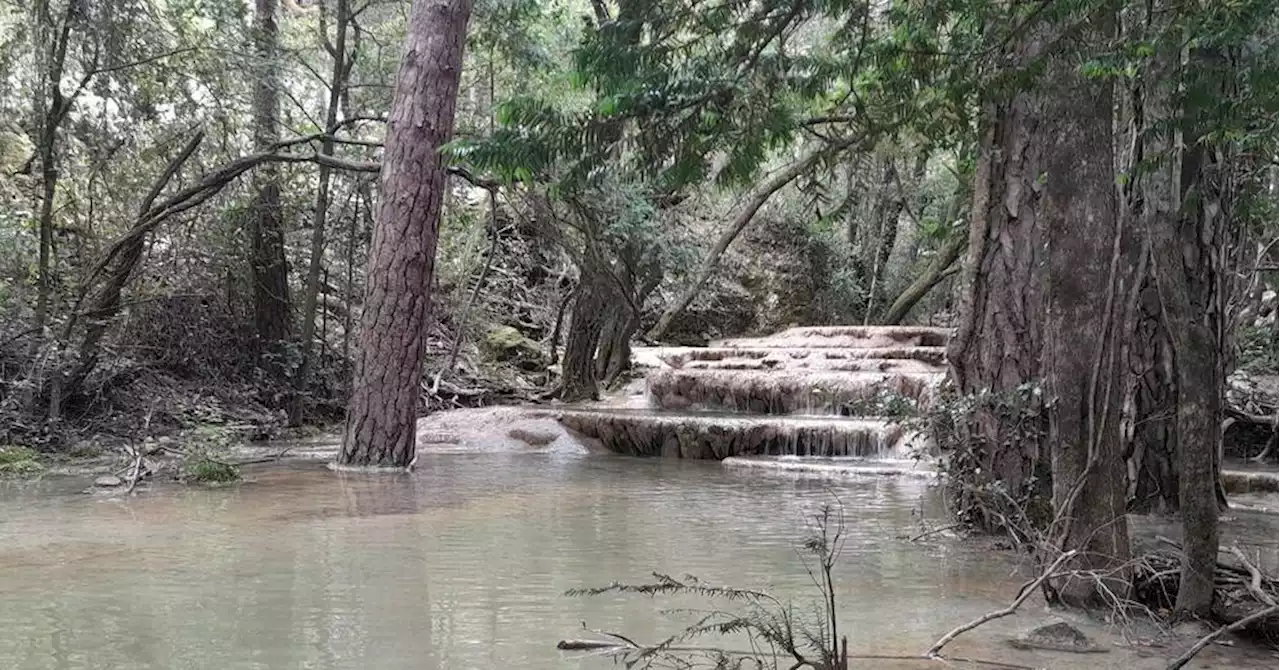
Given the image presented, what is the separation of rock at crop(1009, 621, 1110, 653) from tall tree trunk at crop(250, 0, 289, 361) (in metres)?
9.12

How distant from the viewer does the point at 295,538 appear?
5070 millimetres

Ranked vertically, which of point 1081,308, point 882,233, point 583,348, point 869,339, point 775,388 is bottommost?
point 775,388

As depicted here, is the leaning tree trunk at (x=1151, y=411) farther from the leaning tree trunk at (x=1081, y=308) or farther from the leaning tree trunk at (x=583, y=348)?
the leaning tree trunk at (x=583, y=348)

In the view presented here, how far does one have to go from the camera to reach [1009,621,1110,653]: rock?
3248 millimetres

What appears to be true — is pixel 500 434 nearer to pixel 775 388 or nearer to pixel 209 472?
pixel 775 388

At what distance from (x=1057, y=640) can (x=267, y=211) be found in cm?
1008

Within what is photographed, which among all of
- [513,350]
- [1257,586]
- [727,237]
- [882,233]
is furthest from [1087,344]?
[882,233]

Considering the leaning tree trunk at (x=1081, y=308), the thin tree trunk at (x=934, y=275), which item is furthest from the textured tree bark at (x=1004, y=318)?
the thin tree trunk at (x=934, y=275)

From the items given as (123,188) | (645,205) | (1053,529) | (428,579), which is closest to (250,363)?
(123,188)

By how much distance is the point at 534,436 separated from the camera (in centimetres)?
1106

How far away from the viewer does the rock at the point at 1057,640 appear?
3248 millimetres

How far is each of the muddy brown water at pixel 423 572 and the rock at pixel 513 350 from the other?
8539mm

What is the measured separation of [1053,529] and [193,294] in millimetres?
9812

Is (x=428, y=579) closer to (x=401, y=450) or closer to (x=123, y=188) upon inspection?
(x=401, y=450)
